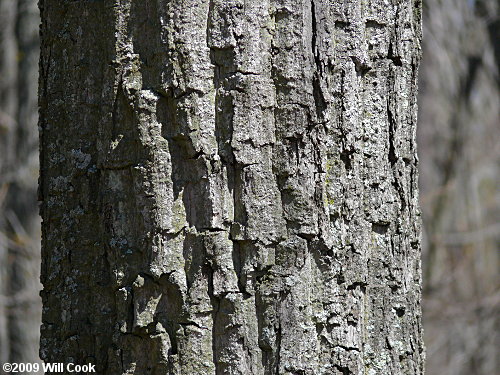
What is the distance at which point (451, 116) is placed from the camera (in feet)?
21.0

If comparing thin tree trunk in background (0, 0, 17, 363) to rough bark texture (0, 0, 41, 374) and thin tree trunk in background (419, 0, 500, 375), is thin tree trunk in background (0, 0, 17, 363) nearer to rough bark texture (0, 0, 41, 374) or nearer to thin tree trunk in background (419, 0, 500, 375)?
rough bark texture (0, 0, 41, 374)

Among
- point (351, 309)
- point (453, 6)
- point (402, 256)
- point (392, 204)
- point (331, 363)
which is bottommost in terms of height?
point (331, 363)

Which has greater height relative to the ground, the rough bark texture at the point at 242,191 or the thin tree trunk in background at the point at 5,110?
the thin tree trunk in background at the point at 5,110

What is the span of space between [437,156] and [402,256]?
592cm

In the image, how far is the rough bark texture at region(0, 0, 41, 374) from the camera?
5.17 m

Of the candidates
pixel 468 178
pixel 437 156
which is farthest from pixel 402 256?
pixel 437 156

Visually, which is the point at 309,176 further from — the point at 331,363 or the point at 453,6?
the point at 453,6

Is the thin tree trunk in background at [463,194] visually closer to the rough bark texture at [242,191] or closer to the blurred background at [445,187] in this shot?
the blurred background at [445,187]

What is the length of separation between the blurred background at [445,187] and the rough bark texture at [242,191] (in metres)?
3.86

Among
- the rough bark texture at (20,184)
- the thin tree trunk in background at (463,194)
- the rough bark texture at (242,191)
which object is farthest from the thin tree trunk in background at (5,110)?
the rough bark texture at (242,191)

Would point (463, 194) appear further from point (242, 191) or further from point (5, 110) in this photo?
point (242, 191)

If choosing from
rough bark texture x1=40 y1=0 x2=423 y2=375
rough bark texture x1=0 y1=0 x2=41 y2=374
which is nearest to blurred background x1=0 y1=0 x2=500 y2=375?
rough bark texture x1=0 y1=0 x2=41 y2=374

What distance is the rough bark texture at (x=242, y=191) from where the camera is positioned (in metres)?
1.24

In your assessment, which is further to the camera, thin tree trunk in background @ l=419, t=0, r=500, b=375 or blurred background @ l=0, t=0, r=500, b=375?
thin tree trunk in background @ l=419, t=0, r=500, b=375
